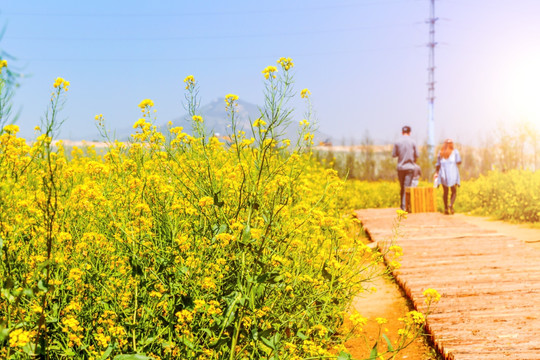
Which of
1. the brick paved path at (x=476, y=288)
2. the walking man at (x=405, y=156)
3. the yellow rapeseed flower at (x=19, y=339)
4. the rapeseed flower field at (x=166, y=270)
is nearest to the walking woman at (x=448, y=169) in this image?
the walking man at (x=405, y=156)

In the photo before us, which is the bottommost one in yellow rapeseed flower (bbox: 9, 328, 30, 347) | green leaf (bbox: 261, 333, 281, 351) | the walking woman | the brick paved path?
the brick paved path

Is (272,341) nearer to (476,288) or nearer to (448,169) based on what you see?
(476,288)

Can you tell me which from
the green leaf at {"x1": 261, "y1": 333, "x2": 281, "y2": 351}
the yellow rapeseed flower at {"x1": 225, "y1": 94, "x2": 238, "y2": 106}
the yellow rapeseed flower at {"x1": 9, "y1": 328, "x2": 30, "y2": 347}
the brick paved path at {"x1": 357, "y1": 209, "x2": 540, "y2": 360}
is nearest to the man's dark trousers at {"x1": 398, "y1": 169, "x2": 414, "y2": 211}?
the brick paved path at {"x1": 357, "y1": 209, "x2": 540, "y2": 360}

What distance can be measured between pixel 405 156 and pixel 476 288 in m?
6.33

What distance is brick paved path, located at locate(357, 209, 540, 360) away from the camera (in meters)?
3.12

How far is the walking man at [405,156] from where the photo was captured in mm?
10219

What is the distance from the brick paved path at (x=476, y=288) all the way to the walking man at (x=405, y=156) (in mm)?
3291

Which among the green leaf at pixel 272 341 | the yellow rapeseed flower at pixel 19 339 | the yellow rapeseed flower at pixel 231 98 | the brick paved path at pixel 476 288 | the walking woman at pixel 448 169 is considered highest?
the yellow rapeseed flower at pixel 231 98

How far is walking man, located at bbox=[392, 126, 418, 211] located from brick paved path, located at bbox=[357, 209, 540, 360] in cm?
329

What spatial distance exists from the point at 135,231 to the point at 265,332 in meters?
0.80

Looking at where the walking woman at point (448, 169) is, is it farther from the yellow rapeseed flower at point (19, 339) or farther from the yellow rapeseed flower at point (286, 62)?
the yellow rapeseed flower at point (19, 339)

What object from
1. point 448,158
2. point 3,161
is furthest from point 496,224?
point 3,161

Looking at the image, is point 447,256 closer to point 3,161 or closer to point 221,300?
point 221,300

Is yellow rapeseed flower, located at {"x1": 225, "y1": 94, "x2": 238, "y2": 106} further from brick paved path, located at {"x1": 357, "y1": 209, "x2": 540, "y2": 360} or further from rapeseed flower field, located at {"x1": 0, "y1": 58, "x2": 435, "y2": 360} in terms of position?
brick paved path, located at {"x1": 357, "y1": 209, "x2": 540, "y2": 360}
